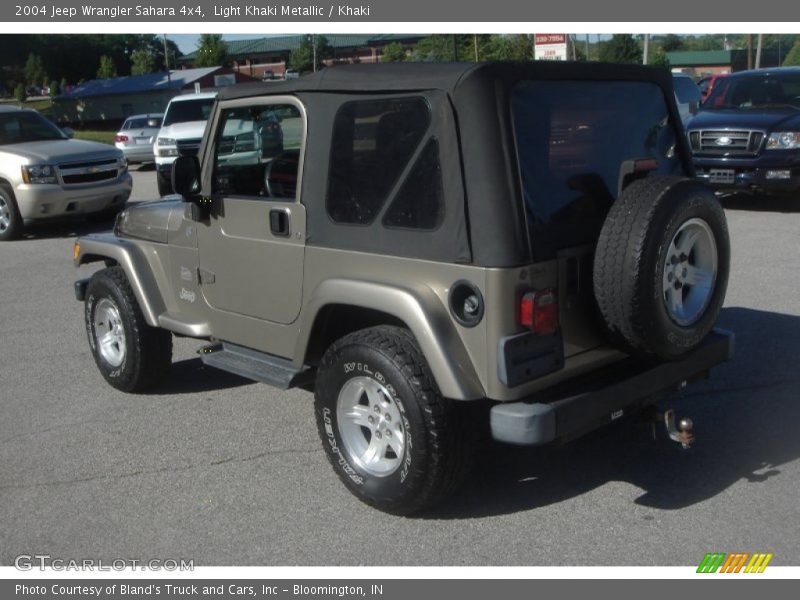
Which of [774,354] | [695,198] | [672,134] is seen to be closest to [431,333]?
[695,198]

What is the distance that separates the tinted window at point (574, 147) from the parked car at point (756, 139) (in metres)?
8.08

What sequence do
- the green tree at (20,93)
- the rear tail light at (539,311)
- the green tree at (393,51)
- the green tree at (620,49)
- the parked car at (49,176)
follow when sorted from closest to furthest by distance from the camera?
the rear tail light at (539,311)
the parked car at (49,176)
the green tree at (393,51)
the green tree at (620,49)
the green tree at (20,93)

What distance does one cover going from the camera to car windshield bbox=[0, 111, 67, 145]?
13477mm

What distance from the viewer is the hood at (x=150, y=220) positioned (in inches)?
220

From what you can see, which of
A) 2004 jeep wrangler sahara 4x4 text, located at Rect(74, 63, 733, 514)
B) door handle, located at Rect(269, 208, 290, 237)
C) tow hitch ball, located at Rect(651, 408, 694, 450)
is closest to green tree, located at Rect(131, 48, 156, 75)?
door handle, located at Rect(269, 208, 290, 237)

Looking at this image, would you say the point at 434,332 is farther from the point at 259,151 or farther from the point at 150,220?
the point at 150,220

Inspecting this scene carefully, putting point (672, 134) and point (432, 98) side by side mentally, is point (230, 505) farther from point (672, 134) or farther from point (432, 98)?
point (672, 134)

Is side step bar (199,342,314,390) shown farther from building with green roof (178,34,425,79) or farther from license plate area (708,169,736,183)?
building with green roof (178,34,425,79)

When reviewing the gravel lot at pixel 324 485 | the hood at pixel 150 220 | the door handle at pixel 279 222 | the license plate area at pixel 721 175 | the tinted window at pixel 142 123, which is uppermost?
the door handle at pixel 279 222

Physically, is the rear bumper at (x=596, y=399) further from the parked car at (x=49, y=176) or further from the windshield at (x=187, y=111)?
the windshield at (x=187, y=111)

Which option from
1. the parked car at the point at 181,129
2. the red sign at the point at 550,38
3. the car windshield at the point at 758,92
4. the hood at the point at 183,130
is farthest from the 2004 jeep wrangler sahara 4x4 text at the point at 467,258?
the red sign at the point at 550,38

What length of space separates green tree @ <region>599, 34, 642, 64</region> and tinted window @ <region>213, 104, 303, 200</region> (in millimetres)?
39407

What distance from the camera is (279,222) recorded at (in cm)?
464

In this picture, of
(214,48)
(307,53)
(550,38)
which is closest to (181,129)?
(550,38)
